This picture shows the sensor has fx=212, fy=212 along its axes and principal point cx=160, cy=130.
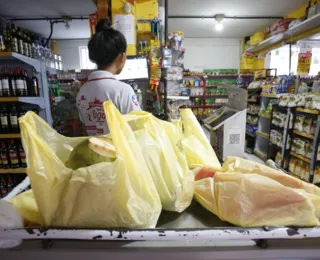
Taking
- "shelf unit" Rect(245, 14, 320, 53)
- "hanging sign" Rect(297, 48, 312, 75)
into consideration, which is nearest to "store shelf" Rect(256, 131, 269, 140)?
"hanging sign" Rect(297, 48, 312, 75)

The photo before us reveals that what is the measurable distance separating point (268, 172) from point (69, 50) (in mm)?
9651

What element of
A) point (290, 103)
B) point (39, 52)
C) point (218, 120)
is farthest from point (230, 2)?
point (39, 52)

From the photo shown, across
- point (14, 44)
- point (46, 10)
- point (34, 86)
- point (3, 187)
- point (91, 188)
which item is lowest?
point (3, 187)

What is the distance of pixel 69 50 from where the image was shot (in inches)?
346

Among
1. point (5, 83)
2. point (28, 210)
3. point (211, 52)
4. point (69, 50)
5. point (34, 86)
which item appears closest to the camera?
point (28, 210)

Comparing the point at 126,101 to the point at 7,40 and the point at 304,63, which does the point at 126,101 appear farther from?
the point at 304,63

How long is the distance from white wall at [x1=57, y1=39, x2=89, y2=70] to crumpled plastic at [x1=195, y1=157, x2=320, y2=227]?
942 cm

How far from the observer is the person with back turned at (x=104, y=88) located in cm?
134

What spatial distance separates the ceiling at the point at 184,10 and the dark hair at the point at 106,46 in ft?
14.6

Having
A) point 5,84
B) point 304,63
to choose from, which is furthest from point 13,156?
point 304,63

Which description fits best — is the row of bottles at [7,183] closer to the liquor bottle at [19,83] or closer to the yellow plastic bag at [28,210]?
the liquor bottle at [19,83]

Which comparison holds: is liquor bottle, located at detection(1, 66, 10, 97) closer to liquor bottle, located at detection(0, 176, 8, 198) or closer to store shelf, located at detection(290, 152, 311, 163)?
liquor bottle, located at detection(0, 176, 8, 198)

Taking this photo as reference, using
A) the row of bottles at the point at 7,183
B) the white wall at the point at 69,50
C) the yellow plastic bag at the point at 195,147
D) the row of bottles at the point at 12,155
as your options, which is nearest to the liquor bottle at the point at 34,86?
the row of bottles at the point at 12,155

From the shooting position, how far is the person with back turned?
1337 millimetres
